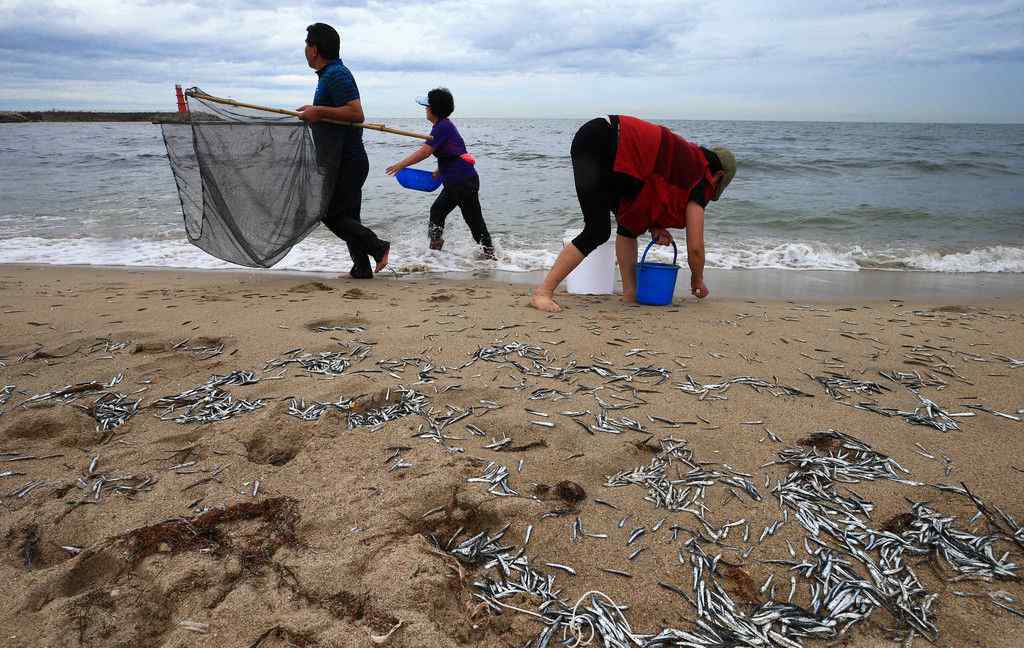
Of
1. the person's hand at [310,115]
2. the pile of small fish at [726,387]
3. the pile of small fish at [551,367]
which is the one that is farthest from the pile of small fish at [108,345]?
the pile of small fish at [726,387]

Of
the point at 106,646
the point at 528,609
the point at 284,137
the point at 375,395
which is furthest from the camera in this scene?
the point at 284,137

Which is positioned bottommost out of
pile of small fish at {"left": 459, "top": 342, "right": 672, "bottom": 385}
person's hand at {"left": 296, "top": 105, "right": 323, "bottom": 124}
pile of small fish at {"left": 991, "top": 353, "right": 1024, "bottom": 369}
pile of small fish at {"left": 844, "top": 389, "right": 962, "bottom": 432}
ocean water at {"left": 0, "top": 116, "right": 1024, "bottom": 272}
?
pile of small fish at {"left": 844, "top": 389, "right": 962, "bottom": 432}

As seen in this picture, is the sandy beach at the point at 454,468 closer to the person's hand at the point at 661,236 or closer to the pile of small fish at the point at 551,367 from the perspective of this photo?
the pile of small fish at the point at 551,367

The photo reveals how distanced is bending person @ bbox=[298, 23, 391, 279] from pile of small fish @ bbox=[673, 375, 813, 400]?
3869mm

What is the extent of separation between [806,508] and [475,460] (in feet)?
4.43

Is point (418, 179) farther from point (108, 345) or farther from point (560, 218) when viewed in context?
point (108, 345)

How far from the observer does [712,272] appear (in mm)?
7379

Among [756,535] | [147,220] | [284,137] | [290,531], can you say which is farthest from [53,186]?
[756,535]

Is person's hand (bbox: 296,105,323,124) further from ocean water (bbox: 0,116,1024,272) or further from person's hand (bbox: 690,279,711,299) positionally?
person's hand (bbox: 690,279,711,299)

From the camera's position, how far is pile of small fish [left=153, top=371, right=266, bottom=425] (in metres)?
3.00

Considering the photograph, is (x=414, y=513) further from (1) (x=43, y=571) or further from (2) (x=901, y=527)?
(2) (x=901, y=527)

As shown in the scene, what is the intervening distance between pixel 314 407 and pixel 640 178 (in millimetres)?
3062

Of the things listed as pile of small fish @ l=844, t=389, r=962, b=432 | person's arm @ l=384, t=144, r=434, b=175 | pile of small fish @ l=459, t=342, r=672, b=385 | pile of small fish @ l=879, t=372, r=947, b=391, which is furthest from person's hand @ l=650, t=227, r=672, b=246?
person's arm @ l=384, t=144, r=434, b=175

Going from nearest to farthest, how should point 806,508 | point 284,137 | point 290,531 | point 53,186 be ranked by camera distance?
point 290,531 < point 806,508 < point 284,137 < point 53,186
